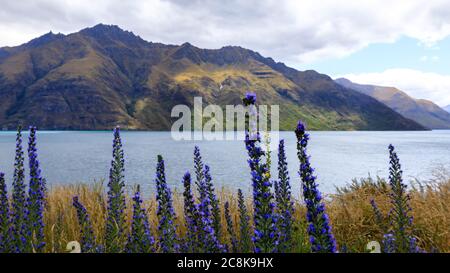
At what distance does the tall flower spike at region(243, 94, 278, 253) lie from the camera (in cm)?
379

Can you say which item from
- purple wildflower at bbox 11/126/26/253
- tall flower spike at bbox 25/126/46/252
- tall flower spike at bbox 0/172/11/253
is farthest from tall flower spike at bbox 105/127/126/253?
tall flower spike at bbox 0/172/11/253

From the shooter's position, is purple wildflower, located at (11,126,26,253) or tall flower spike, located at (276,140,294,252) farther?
purple wildflower, located at (11,126,26,253)

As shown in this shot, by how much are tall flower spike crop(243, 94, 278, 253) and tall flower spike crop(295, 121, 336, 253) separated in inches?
15.3

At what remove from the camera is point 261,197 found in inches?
155

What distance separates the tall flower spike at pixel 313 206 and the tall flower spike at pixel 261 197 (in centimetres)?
39

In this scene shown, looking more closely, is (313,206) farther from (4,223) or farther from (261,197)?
(4,223)

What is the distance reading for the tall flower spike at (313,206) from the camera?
371cm

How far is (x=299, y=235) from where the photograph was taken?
752cm

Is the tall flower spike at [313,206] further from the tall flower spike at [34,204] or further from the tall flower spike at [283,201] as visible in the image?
the tall flower spike at [34,204]

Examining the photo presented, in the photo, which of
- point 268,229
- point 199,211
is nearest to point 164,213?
point 199,211

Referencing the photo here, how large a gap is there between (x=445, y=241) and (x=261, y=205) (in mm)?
6470

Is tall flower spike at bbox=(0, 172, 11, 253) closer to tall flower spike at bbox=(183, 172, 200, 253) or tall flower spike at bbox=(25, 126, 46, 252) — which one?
tall flower spike at bbox=(25, 126, 46, 252)

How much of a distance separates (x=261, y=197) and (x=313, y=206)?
560mm
